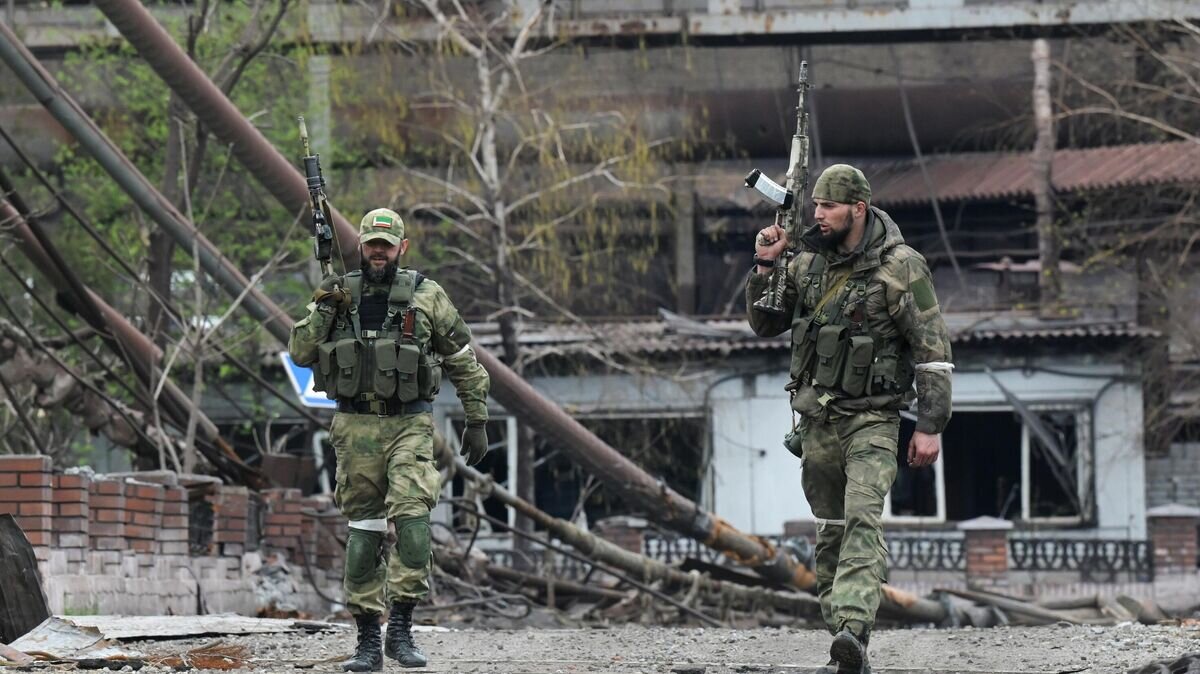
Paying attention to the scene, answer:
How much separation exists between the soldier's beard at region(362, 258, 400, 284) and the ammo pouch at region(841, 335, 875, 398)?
6.72 feet

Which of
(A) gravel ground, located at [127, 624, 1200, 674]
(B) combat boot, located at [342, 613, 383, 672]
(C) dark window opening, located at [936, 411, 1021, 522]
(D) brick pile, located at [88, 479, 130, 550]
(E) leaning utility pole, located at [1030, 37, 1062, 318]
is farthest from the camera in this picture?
(C) dark window opening, located at [936, 411, 1021, 522]

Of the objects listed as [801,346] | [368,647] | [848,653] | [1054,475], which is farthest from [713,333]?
[848,653]

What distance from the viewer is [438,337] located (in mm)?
8477

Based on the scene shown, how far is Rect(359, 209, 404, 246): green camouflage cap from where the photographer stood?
8.21 meters

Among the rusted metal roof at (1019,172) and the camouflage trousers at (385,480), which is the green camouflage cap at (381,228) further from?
the rusted metal roof at (1019,172)

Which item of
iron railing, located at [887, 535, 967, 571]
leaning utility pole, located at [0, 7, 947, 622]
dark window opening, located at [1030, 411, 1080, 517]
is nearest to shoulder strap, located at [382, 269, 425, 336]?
leaning utility pole, located at [0, 7, 947, 622]

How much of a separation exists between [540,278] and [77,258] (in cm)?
636

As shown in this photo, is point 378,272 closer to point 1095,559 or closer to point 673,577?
point 673,577

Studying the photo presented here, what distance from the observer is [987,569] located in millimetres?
24188

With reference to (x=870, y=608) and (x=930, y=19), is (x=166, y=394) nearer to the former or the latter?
(x=870, y=608)

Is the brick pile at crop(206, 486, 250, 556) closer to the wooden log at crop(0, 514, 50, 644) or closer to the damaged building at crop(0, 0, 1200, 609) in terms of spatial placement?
the wooden log at crop(0, 514, 50, 644)

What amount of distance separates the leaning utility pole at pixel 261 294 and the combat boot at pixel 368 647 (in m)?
5.23

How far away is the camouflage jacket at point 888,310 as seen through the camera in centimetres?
739

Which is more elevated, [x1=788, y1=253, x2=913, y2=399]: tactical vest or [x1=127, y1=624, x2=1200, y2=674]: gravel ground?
[x1=788, y1=253, x2=913, y2=399]: tactical vest
